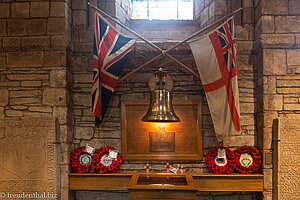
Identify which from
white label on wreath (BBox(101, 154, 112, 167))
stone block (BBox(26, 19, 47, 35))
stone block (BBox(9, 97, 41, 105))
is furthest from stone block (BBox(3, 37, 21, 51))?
white label on wreath (BBox(101, 154, 112, 167))

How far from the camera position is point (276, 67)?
3.88 metres

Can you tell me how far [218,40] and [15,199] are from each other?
11.4 feet

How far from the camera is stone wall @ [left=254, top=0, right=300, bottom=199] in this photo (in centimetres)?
385

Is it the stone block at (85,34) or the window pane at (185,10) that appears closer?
the stone block at (85,34)

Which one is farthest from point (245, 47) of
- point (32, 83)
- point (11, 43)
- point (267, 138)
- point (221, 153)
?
point (11, 43)

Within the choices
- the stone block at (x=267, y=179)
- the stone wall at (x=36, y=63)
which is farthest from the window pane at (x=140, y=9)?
the stone block at (x=267, y=179)

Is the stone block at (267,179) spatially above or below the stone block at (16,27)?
below

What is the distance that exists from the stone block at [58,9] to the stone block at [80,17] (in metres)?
0.32

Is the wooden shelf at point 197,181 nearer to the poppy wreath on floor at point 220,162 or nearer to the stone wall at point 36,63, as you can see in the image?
the poppy wreath on floor at point 220,162

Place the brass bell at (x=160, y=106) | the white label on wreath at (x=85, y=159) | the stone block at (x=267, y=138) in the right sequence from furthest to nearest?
the white label on wreath at (x=85, y=159) < the stone block at (x=267, y=138) < the brass bell at (x=160, y=106)

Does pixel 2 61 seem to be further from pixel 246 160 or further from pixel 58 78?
pixel 246 160

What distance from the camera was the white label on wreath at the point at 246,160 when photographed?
3955 millimetres

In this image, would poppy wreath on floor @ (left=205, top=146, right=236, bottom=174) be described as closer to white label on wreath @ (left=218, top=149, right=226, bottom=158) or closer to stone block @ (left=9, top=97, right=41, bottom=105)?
white label on wreath @ (left=218, top=149, right=226, bottom=158)

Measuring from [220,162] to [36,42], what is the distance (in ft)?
10.1
